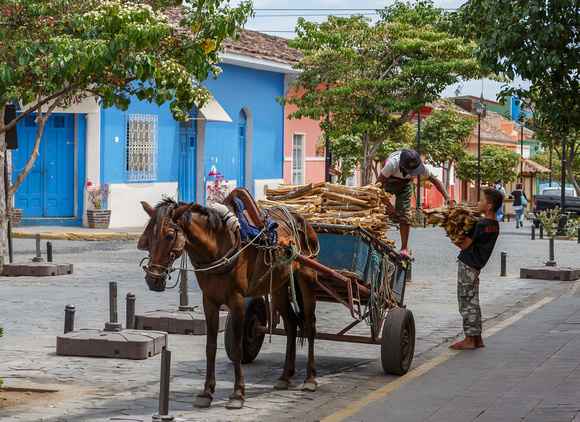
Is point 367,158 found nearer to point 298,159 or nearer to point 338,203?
point 298,159

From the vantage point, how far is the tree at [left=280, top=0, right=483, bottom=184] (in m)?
27.1

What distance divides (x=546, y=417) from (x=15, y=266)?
10825mm

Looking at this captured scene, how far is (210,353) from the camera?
21.8 ft

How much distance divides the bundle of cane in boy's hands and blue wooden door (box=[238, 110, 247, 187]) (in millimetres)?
22157

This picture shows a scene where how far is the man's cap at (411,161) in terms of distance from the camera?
9.70 m

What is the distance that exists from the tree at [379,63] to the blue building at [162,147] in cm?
246

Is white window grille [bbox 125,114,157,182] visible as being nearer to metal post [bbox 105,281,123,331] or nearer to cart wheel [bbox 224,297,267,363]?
metal post [bbox 105,281,123,331]

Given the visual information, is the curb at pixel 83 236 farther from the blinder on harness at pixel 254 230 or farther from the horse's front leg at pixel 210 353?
the horse's front leg at pixel 210 353

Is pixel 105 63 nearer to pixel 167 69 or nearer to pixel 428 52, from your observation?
pixel 167 69

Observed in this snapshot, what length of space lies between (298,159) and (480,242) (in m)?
26.2

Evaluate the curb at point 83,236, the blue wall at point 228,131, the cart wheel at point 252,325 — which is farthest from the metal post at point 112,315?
the blue wall at point 228,131

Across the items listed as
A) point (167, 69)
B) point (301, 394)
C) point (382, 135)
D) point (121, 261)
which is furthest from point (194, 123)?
point (301, 394)

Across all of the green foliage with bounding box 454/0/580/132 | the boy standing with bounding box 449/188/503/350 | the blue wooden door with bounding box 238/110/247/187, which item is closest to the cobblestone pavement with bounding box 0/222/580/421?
the boy standing with bounding box 449/188/503/350

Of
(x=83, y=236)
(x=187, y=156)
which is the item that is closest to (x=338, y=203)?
(x=83, y=236)
